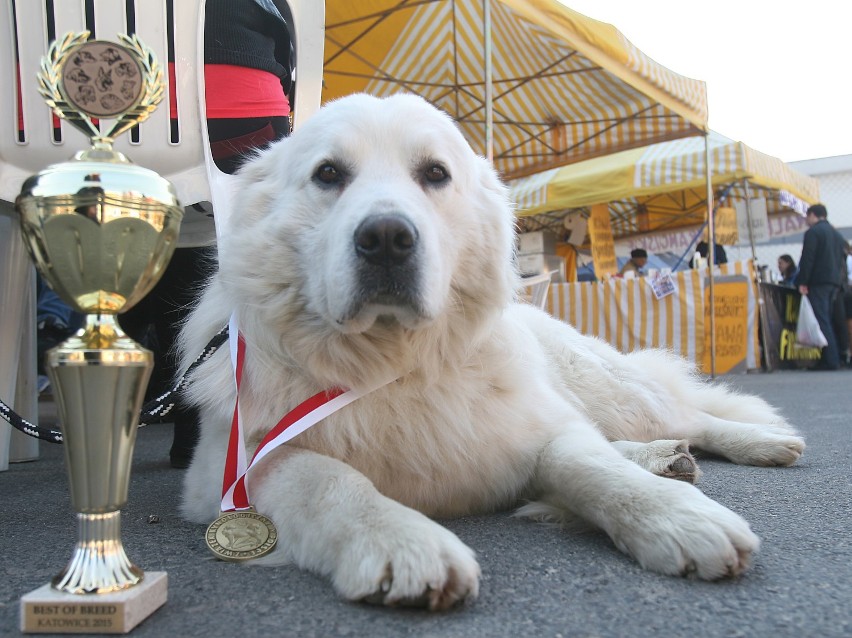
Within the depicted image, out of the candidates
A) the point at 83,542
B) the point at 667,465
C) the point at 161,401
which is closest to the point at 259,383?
the point at 161,401

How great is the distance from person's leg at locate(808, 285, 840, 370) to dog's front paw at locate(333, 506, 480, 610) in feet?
34.2

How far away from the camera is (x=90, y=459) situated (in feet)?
3.52

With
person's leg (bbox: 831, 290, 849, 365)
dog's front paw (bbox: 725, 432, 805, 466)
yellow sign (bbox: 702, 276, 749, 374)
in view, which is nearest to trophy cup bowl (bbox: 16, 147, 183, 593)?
dog's front paw (bbox: 725, 432, 805, 466)

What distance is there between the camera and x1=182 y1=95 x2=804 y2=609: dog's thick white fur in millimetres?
1355

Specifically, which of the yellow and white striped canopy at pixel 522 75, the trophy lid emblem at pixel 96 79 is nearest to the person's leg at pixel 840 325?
the yellow and white striped canopy at pixel 522 75

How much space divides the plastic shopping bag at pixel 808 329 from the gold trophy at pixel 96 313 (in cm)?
1027

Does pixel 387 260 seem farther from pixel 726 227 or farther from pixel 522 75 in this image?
pixel 726 227

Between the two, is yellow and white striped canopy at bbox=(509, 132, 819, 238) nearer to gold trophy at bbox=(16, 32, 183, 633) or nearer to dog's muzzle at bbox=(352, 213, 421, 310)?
dog's muzzle at bbox=(352, 213, 421, 310)

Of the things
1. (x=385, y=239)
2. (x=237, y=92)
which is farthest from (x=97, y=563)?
(x=237, y=92)

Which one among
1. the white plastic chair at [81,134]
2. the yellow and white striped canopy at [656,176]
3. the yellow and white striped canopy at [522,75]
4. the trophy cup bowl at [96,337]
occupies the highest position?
the yellow and white striped canopy at [522,75]

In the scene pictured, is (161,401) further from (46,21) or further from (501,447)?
(46,21)

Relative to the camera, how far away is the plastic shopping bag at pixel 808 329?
949 centimetres

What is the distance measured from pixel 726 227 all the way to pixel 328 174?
33.4 feet

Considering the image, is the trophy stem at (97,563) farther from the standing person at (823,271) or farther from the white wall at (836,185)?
the white wall at (836,185)
